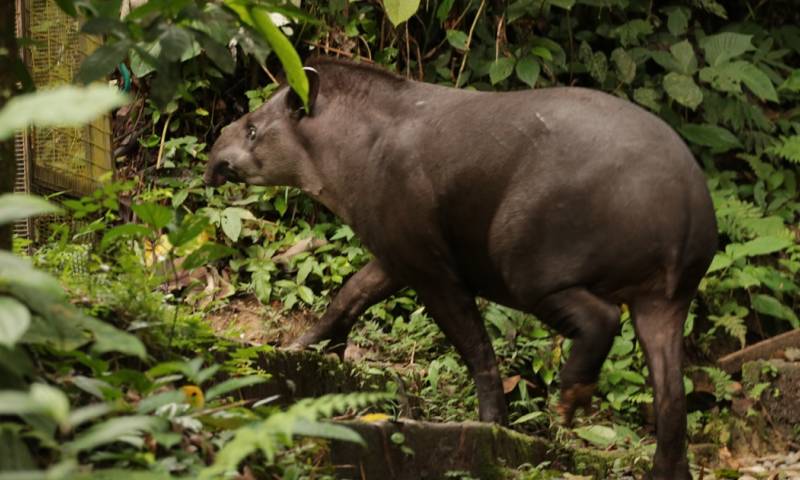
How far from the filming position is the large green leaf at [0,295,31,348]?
1.79 metres

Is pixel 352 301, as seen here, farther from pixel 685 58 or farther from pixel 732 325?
pixel 685 58

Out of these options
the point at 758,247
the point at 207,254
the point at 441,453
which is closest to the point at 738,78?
the point at 758,247

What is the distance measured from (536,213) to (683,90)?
14.1 ft

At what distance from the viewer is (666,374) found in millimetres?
4977

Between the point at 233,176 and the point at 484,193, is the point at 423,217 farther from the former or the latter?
the point at 233,176

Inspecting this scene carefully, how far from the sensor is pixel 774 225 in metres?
8.27

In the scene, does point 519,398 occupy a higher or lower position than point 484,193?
lower

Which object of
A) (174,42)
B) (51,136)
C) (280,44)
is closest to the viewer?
(174,42)

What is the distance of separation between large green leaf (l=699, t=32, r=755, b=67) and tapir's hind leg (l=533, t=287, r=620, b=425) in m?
4.73

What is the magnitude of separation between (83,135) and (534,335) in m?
3.06

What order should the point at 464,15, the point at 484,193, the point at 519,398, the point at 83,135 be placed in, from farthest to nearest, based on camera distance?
the point at 464,15 < the point at 519,398 < the point at 83,135 < the point at 484,193

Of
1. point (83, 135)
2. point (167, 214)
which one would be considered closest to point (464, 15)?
point (83, 135)

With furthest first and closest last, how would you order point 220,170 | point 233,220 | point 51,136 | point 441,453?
1. point 233,220
2. point 220,170
3. point 51,136
4. point 441,453

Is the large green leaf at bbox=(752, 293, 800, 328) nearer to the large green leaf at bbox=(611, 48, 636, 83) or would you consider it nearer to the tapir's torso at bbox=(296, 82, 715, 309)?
the large green leaf at bbox=(611, 48, 636, 83)
